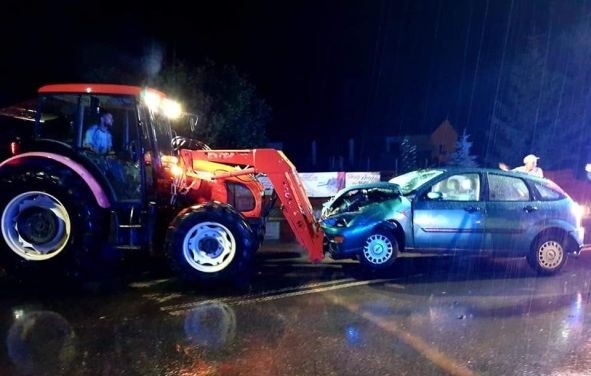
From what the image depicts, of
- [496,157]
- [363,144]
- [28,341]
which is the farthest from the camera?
[363,144]

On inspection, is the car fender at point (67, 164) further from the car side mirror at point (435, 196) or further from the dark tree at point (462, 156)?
the dark tree at point (462, 156)

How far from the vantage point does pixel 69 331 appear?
5199 mm

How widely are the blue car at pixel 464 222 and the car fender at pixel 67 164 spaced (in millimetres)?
3234

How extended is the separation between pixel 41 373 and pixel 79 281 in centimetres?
303

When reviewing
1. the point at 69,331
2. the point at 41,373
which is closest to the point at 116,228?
the point at 69,331

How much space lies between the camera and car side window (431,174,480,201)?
8.09m

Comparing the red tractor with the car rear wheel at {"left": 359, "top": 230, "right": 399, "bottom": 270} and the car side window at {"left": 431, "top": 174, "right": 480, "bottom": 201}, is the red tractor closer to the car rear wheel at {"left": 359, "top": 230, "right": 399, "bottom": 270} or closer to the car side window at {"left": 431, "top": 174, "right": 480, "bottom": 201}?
the car rear wheel at {"left": 359, "top": 230, "right": 399, "bottom": 270}

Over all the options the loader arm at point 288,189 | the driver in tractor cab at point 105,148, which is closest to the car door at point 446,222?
the loader arm at point 288,189

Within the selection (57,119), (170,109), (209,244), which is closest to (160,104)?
(170,109)

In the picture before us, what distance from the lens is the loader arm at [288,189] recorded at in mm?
7473

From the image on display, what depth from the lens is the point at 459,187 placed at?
821 cm

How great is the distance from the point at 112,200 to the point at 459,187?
5.17 meters

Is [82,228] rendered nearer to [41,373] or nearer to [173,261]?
[173,261]

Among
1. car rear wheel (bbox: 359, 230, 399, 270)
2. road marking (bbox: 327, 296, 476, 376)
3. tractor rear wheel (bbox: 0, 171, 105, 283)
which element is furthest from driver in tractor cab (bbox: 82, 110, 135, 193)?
car rear wheel (bbox: 359, 230, 399, 270)
